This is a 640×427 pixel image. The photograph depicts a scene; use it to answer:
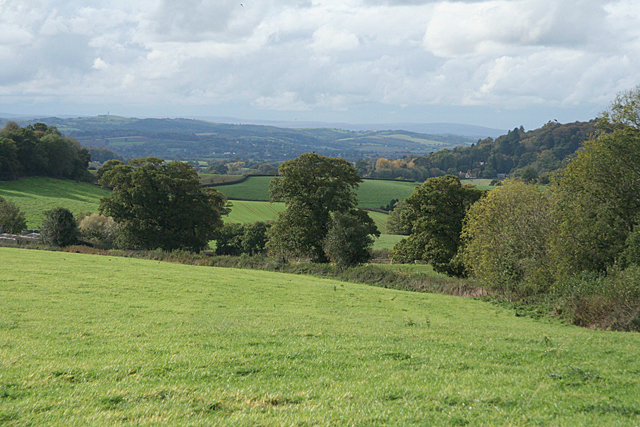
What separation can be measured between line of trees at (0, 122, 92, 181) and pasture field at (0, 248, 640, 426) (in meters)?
111

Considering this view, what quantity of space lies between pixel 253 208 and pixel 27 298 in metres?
103

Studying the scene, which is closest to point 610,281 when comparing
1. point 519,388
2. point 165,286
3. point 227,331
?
point 519,388

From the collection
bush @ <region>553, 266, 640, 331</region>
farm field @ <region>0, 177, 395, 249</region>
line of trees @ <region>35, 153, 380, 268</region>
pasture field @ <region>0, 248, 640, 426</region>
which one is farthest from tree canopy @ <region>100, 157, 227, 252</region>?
bush @ <region>553, 266, 640, 331</region>

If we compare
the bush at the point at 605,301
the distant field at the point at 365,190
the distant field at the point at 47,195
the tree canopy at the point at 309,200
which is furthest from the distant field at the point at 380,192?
the bush at the point at 605,301

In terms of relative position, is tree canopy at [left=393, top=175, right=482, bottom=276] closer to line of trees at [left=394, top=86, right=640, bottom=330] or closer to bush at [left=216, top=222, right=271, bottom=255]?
line of trees at [left=394, top=86, right=640, bottom=330]

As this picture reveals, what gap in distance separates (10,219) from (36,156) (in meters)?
49.2

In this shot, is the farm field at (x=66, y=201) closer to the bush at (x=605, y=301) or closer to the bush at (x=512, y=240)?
the bush at (x=512, y=240)

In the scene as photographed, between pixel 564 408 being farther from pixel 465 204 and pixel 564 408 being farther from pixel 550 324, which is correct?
pixel 465 204

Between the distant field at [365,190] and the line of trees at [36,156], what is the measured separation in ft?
140

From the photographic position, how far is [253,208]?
Result: 12288 centimetres

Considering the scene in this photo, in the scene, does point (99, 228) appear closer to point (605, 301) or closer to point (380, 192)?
point (605, 301)

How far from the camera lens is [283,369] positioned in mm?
10977

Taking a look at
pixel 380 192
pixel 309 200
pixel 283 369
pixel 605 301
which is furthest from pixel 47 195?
pixel 605 301

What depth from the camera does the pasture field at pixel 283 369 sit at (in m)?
8.00
